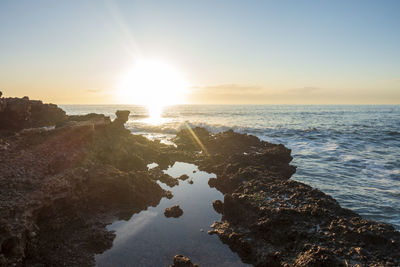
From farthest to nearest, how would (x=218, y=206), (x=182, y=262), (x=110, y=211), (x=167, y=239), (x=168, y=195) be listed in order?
(x=168, y=195) < (x=218, y=206) < (x=110, y=211) < (x=167, y=239) < (x=182, y=262)

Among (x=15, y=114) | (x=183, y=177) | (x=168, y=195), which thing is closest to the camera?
(x=168, y=195)

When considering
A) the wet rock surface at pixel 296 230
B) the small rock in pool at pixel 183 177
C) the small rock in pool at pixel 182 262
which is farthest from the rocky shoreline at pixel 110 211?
the small rock in pool at pixel 182 262

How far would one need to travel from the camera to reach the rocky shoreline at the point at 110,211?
7930 mm

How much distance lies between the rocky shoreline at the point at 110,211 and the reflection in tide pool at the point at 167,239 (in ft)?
1.54

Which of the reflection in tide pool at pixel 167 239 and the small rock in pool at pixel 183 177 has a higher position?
the small rock in pool at pixel 183 177

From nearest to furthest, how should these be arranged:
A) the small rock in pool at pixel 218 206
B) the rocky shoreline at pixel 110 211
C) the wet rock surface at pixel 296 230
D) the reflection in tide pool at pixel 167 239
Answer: the wet rock surface at pixel 296 230
the rocky shoreline at pixel 110 211
the reflection in tide pool at pixel 167 239
the small rock in pool at pixel 218 206

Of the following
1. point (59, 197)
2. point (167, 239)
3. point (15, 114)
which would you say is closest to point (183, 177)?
point (167, 239)

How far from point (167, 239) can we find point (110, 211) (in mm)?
3974

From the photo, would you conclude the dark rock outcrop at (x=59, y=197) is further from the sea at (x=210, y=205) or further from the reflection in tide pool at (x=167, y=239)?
the sea at (x=210, y=205)

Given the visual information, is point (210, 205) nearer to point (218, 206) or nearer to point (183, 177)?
point (218, 206)

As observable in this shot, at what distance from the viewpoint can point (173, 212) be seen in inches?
477

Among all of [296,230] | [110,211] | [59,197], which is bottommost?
[110,211]

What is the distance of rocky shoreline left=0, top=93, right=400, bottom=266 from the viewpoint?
7930 millimetres

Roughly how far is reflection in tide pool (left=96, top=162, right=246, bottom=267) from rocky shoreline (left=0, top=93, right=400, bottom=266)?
18.5 inches
